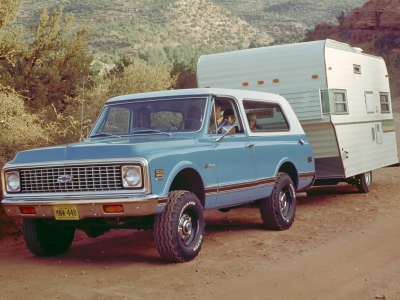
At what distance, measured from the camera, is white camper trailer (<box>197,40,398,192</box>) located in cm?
1073

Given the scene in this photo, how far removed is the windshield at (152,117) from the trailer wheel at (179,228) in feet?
3.51

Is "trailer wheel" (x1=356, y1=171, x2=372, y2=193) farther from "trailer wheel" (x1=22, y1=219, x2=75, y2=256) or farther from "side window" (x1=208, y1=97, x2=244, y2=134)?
"trailer wheel" (x1=22, y1=219, x2=75, y2=256)

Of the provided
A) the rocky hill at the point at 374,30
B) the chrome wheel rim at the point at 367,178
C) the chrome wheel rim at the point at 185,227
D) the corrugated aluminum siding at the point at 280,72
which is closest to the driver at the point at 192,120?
the chrome wheel rim at the point at 185,227

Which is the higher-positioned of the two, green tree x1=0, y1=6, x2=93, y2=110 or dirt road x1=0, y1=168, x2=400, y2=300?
green tree x1=0, y1=6, x2=93, y2=110

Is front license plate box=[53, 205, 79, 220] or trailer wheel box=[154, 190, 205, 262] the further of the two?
trailer wheel box=[154, 190, 205, 262]

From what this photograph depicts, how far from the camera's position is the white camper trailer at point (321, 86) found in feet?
35.2

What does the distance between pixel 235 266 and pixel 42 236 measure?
2289 mm

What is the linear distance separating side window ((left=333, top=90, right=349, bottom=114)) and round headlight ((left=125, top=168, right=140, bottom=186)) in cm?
572

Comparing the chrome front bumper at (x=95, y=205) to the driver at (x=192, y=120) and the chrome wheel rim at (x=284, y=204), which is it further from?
the chrome wheel rim at (x=284, y=204)

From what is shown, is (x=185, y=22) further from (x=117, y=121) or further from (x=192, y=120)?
Result: (x=192, y=120)

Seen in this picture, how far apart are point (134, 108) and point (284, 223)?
272 cm

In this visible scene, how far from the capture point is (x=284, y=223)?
8.65m

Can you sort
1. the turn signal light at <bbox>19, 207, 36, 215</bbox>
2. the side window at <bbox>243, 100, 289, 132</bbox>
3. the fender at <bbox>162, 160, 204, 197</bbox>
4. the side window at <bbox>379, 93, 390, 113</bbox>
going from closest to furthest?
the fender at <bbox>162, 160, 204, 197</bbox> → the turn signal light at <bbox>19, 207, 36, 215</bbox> → the side window at <bbox>243, 100, 289, 132</bbox> → the side window at <bbox>379, 93, 390, 113</bbox>

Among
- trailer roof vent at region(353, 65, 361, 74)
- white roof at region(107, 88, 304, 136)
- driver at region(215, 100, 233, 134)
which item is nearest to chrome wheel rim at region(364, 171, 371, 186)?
trailer roof vent at region(353, 65, 361, 74)
